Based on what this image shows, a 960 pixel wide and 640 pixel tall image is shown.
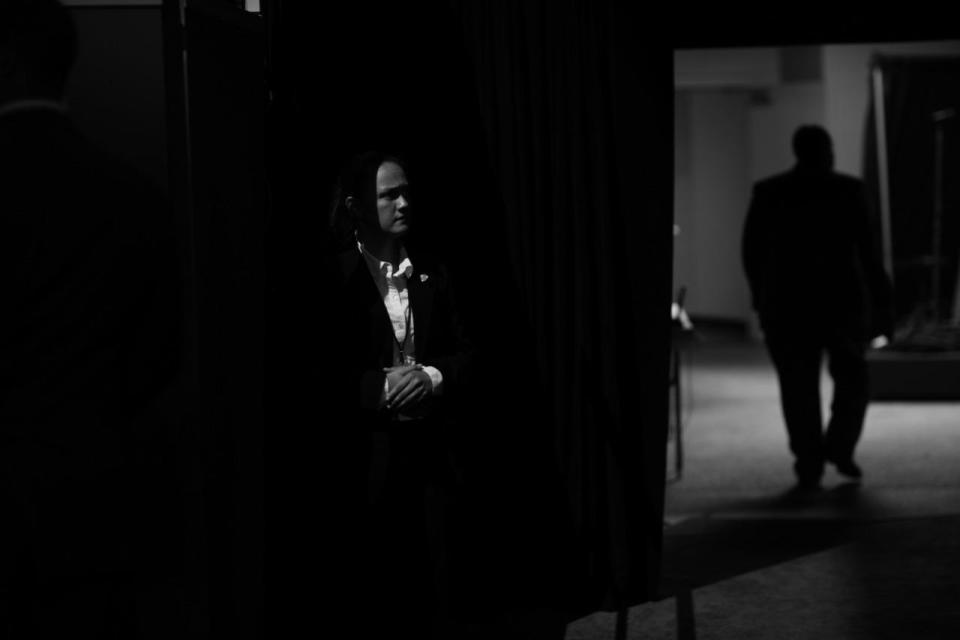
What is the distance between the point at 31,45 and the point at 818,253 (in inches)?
183

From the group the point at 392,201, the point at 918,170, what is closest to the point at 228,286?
the point at 392,201

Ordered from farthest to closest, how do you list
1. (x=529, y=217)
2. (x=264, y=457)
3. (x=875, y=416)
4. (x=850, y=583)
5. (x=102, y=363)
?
(x=875, y=416)
(x=850, y=583)
(x=529, y=217)
(x=264, y=457)
(x=102, y=363)

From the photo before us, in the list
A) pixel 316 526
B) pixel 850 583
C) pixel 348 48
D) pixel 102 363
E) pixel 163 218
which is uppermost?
pixel 348 48

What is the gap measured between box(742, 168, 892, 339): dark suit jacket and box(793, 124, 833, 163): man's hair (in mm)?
75

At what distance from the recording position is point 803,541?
5598mm

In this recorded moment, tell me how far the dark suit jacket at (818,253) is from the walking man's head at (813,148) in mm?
41

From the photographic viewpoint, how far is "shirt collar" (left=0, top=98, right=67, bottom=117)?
7.98ft

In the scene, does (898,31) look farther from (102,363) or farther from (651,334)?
(102,363)

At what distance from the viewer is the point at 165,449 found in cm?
382

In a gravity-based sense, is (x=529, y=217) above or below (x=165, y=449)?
above

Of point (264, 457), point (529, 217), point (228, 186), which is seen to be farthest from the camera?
point (529, 217)

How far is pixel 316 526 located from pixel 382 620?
0.41 m

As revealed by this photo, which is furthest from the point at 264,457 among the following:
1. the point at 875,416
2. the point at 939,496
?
the point at 875,416

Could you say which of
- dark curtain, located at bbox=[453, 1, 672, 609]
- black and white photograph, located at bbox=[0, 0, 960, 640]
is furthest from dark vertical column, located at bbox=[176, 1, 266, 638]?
dark curtain, located at bbox=[453, 1, 672, 609]
